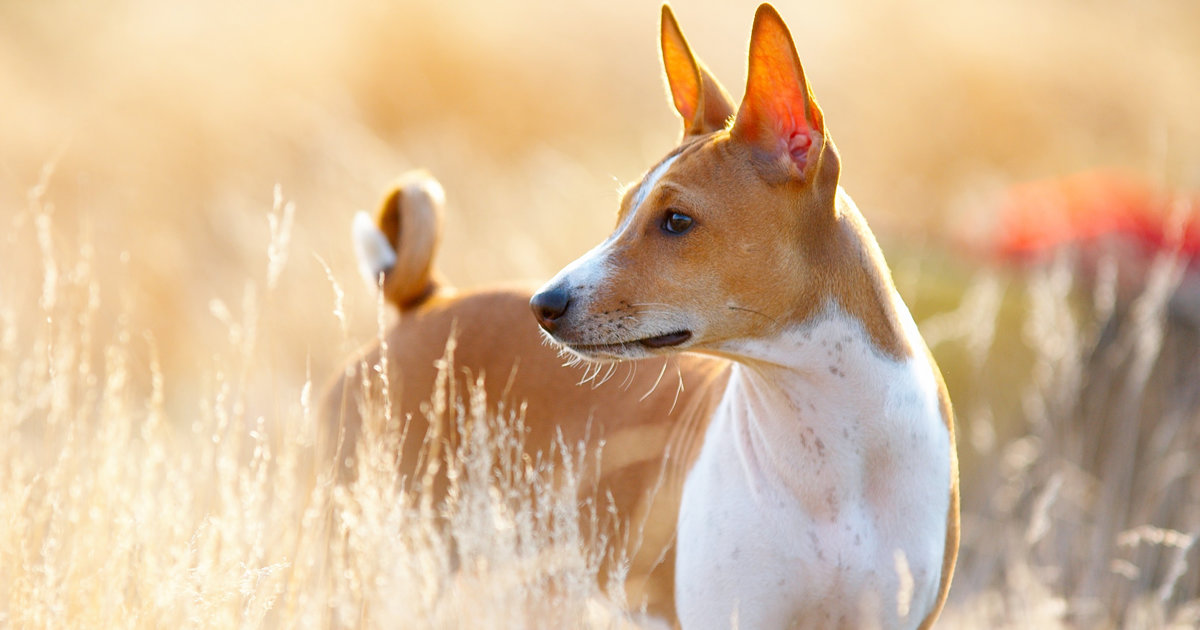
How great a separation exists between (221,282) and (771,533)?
5.18 metres

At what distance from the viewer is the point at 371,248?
13.0ft

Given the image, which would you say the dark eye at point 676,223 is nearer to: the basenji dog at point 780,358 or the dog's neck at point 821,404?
the basenji dog at point 780,358

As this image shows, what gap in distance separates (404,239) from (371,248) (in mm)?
120

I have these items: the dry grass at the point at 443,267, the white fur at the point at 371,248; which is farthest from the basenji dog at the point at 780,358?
the white fur at the point at 371,248

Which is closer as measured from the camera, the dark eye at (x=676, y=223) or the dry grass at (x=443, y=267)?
the dark eye at (x=676, y=223)

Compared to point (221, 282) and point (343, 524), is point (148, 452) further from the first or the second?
point (221, 282)

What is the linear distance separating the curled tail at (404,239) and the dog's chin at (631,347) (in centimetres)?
139

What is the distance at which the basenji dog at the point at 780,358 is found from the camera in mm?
2578

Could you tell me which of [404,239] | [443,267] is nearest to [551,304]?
[404,239]

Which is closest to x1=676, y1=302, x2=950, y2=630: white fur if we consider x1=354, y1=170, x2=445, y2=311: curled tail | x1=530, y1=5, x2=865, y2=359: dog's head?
x1=530, y1=5, x2=865, y2=359: dog's head

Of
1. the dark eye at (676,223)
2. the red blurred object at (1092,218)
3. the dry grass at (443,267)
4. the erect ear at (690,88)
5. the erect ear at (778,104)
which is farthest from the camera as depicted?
the red blurred object at (1092,218)

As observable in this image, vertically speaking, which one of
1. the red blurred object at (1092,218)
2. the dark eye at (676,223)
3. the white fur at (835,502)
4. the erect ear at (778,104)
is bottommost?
the red blurred object at (1092,218)

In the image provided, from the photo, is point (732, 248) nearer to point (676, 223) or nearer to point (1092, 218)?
point (676, 223)

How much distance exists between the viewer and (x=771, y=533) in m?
2.73
